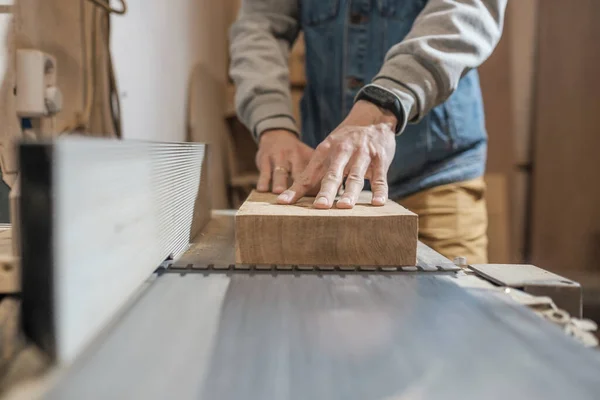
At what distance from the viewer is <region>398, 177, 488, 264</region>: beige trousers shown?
1.19 meters

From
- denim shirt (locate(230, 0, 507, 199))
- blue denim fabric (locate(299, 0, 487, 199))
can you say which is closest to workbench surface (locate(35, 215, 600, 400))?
denim shirt (locate(230, 0, 507, 199))

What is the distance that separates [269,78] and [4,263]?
2.90ft

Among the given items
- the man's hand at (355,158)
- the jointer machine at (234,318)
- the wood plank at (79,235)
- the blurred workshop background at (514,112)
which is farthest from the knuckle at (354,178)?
the blurred workshop background at (514,112)

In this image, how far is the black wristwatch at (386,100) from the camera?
93 centimetres

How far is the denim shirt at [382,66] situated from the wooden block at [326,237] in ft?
1.27

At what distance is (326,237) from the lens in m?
0.68

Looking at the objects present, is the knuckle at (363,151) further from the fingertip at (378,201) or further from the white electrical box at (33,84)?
the white electrical box at (33,84)

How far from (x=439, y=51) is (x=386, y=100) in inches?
6.2

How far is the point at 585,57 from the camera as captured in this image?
7.41 ft

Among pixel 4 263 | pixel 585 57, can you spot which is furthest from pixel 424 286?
pixel 585 57

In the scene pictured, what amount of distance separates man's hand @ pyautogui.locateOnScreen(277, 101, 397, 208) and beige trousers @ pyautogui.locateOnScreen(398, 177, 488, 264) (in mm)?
326

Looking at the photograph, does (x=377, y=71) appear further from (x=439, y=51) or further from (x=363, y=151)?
(x=363, y=151)

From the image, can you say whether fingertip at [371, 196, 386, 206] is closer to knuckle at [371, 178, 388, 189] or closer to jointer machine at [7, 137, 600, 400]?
knuckle at [371, 178, 388, 189]

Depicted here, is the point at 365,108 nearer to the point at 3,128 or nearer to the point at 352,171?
the point at 352,171
